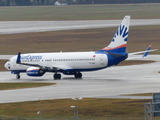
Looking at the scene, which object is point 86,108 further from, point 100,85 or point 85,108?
point 100,85

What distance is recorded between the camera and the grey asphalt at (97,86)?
51800 mm

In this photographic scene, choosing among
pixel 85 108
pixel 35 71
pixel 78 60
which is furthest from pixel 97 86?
pixel 85 108

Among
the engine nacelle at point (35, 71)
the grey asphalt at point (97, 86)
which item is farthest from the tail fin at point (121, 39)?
the engine nacelle at point (35, 71)

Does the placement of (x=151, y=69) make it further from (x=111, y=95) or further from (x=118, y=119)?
(x=118, y=119)

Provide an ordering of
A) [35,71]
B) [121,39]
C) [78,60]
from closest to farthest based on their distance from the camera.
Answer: [121,39] < [78,60] < [35,71]

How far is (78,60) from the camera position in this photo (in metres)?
68.4

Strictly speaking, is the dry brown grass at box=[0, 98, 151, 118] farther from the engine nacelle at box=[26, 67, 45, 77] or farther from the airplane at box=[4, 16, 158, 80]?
the engine nacelle at box=[26, 67, 45, 77]

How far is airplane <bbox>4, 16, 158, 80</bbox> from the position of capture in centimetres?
6669

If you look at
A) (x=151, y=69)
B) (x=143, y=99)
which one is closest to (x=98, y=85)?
(x=143, y=99)

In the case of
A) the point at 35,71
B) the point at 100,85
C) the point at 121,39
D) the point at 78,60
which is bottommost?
the point at 100,85

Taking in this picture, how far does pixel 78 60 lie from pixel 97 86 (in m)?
10.0

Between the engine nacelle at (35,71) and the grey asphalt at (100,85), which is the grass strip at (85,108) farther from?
the engine nacelle at (35,71)

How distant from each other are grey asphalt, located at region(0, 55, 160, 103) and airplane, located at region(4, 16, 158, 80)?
172 centimetres

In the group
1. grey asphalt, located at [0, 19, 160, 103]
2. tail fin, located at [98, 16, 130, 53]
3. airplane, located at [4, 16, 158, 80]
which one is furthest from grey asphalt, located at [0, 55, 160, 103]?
tail fin, located at [98, 16, 130, 53]
